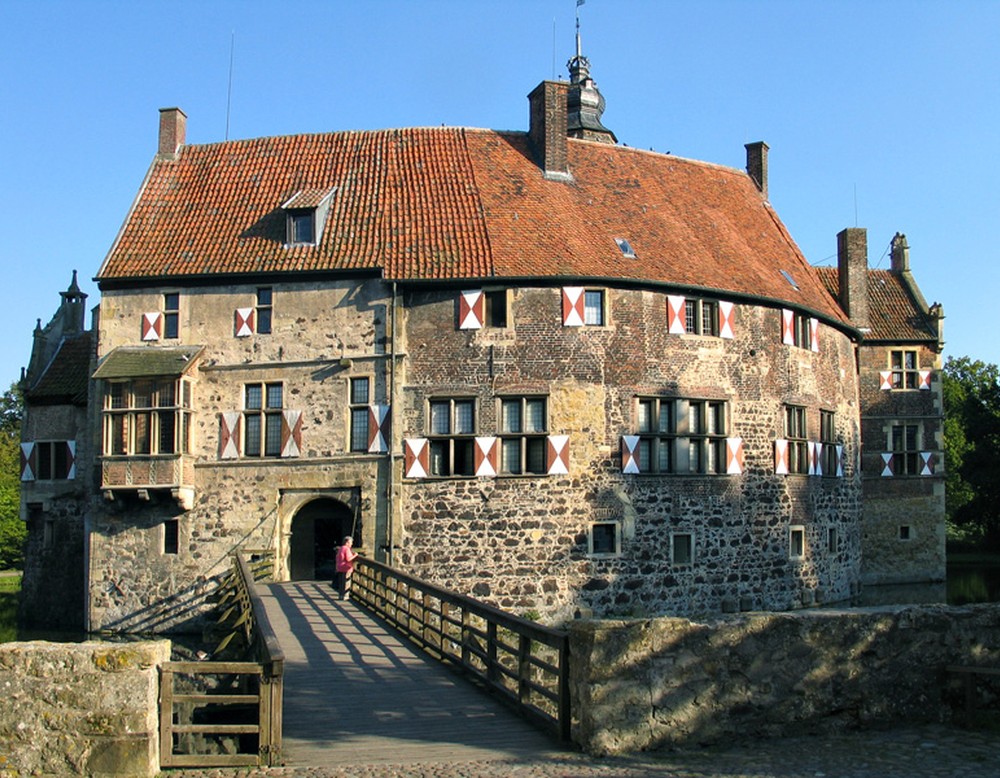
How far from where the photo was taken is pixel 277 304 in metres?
25.1

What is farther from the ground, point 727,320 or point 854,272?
point 854,272

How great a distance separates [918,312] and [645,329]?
59.8ft

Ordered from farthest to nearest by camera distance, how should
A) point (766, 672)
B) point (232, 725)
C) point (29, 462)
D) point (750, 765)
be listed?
point (29, 462) < point (766, 672) < point (232, 725) < point (750, 765)

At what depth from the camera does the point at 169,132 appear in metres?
29.2

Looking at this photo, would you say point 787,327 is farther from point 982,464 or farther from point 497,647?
point 982,464

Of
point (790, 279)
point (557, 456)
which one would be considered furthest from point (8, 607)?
point (790, 279)

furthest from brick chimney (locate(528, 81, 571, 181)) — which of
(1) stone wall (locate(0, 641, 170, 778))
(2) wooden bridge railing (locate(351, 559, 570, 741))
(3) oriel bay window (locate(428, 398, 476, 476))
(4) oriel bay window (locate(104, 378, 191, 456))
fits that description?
(1) stone wall (locate(0, 641, 170, 778))

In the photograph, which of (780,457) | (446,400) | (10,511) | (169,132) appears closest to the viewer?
(446,400)

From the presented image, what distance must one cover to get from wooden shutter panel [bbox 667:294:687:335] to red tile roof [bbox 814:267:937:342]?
13124mm

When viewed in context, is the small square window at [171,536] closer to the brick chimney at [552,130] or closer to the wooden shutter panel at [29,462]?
the wooden shutter panel at [29,462]

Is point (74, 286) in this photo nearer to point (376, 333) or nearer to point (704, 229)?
point (376, 333)

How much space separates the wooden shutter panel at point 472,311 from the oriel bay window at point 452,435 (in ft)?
5.43

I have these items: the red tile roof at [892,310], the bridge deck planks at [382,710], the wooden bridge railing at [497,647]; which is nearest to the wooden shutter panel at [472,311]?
the wooden bridge railing at [497,647]

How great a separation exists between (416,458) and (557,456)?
10.1 ft
